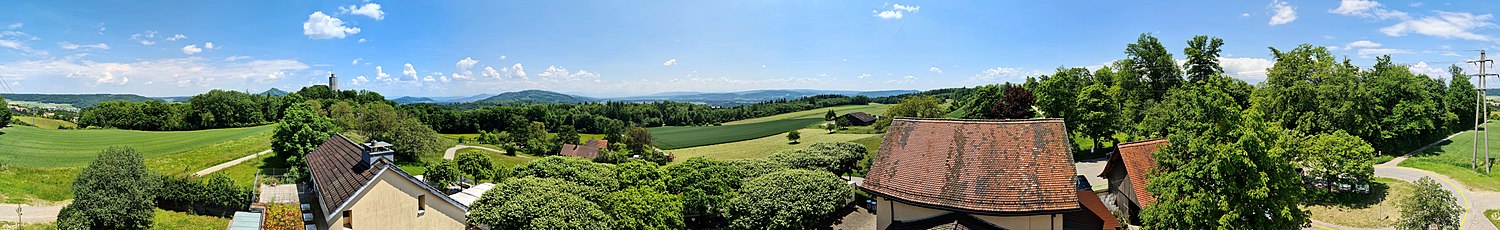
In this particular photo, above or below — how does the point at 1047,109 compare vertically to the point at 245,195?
above

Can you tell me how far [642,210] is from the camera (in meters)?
18.4

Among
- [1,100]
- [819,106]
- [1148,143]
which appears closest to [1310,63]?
[1148,143]

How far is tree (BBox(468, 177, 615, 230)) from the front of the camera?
56.1 ft

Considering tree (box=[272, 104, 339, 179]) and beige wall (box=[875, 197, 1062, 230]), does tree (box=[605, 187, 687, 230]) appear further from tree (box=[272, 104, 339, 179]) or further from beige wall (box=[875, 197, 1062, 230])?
tree (box=[272, 104, 339, 179])

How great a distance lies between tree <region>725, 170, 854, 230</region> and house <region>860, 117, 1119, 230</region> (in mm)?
2827

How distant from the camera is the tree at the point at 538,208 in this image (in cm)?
1709

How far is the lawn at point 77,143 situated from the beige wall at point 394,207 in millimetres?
31117

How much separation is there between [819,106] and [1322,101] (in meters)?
105

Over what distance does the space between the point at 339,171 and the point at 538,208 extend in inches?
417

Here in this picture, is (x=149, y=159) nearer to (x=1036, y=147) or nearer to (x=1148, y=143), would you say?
(x=1036, y=147)

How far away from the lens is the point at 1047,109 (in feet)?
138

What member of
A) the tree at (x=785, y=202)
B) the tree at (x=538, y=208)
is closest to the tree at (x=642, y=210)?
the tree at (x=538, y=208)

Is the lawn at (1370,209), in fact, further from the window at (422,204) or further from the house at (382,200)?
the window at (422,204)

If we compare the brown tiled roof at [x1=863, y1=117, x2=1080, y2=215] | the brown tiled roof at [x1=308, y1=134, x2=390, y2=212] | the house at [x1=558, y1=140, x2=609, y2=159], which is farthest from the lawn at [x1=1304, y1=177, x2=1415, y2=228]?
the house at [x1=558, y1=140, x2=609, y2=159]
